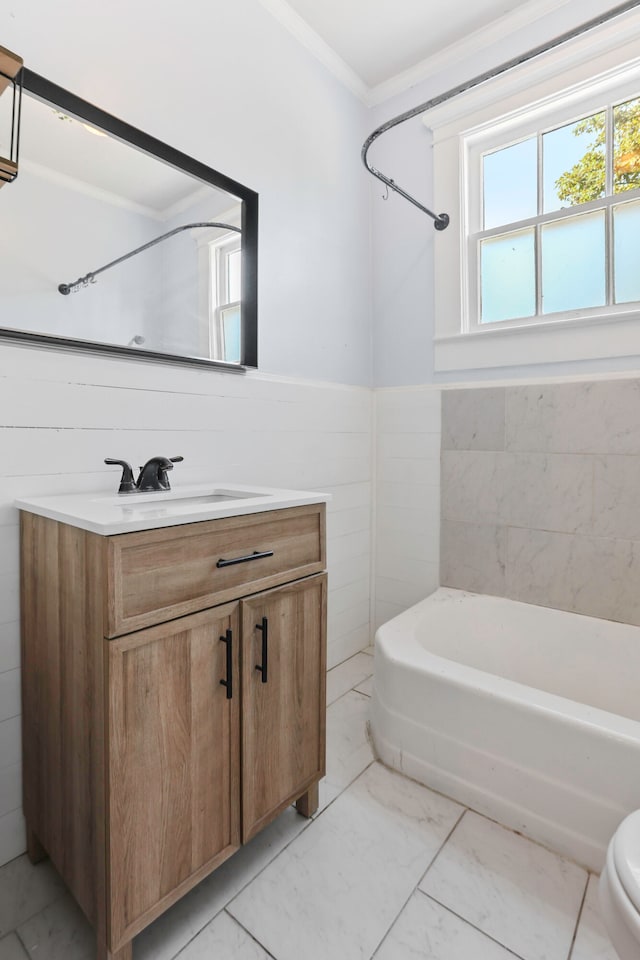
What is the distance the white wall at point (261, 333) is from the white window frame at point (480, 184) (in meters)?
0.43

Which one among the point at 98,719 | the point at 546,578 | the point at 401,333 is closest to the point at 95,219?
the point at 98,719

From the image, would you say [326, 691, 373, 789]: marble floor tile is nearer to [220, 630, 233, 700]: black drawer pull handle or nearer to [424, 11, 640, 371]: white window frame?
[220, 630, 233, 700]: black drawer pull handle

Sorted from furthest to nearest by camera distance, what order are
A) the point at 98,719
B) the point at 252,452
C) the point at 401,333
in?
the point at 401,333
the point at 252,452
the point at 98,719

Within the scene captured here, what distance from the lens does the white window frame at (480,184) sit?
181 cm

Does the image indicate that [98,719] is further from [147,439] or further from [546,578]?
[546,578]

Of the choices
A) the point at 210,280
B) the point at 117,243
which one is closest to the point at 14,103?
the point at 117,243

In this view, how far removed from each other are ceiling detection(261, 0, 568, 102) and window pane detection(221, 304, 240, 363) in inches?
47.7

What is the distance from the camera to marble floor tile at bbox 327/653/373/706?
6.77 feet

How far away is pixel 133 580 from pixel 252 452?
984 mm

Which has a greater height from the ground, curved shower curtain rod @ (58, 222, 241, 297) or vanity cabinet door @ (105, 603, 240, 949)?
curved shower curtain rod @ (58, 222, 241, 297)

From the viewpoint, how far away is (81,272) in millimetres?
1287

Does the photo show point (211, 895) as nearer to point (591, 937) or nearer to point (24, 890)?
point (24, 890)

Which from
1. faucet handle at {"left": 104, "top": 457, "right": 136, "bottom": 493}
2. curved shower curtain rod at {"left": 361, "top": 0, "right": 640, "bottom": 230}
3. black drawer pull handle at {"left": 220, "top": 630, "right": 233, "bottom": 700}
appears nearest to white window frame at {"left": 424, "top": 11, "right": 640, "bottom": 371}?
curved shower curtain rod at {"left": 361, "top": 0, "right": 640, "bottom": 230}

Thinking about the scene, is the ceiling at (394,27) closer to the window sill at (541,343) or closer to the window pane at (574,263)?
the window pane at (574,263)
